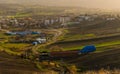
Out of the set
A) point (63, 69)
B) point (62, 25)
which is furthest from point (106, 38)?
point (62, 25)

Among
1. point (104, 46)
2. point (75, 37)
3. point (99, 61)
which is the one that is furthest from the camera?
point (75, 37)

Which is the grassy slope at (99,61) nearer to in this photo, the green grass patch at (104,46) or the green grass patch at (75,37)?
the green grass patch at (104,46)

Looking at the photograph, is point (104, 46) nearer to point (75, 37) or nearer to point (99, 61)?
point (99, 61)

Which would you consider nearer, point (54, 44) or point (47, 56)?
point (47, 56)

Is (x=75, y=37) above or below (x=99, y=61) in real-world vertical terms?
below

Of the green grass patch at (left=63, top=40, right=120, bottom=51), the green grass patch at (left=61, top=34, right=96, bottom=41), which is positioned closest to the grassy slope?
the green grass patch at (left=63, top=40, right=120, bottom=51)

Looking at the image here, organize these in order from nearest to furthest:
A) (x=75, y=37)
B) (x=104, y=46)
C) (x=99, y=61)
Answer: (x=99, y=61)
(x=104, y=46)
(x=75, y=37)

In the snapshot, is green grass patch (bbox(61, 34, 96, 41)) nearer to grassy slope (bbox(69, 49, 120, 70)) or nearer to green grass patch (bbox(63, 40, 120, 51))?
green grass patch (bbox(63, 40, 120, 51))

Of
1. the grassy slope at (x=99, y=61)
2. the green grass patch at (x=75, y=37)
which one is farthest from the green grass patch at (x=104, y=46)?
the green grass patch at (x=75, y=37)

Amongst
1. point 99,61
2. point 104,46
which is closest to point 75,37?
point 104,46

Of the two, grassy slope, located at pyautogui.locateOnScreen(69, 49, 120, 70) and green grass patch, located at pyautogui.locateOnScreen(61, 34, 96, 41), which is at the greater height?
grassy slope, located at pyautogui.locateOnScreen(69, 49, 120, 70)

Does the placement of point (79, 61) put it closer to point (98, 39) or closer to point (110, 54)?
point (110, 54)
